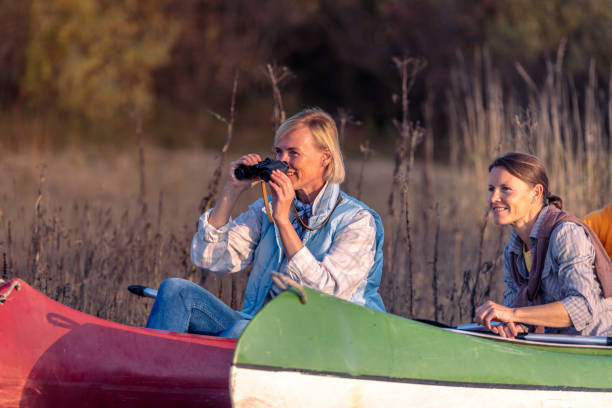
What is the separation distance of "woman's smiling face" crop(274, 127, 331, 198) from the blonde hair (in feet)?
0.05

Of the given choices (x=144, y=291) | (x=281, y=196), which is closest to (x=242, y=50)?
(x=144, y=291)

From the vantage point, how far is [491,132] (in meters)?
6.89

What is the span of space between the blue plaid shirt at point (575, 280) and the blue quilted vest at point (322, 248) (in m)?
0.61

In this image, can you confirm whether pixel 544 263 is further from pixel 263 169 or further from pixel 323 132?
pixel 263 169

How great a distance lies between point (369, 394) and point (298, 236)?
0.68m

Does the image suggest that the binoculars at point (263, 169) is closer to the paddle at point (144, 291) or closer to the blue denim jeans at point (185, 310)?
the blue denim jeans at point (185, 310)

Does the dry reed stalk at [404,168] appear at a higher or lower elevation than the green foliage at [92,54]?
lower

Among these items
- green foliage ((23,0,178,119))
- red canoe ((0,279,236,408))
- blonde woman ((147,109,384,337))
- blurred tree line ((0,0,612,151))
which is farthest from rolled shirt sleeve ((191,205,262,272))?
green foliage ((23,0,178,119))

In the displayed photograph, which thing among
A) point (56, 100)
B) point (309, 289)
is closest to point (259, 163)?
point (309, 289)

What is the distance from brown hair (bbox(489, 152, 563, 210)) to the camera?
3506 millimetres

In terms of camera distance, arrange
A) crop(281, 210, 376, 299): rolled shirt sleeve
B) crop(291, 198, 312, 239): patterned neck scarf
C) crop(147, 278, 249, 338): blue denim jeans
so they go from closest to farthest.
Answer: crop(281, 210, 376, 299): rolled shirt sleeve → crop(147, 278, 249, 338): blue denim jeans → crop(291, 198, 312, 239): patterned neck scarf

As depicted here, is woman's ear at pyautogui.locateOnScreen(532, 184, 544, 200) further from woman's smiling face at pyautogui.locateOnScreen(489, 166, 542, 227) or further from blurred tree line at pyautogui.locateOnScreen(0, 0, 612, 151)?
blurred tree line at pyautogui.locateOnScreen(0, 0, 612, 151)

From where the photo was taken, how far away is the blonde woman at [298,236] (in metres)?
3.29

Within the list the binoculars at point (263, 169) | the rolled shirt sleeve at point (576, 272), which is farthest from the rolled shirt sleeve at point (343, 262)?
the rolled shirt sleeve at point (576, 272)
